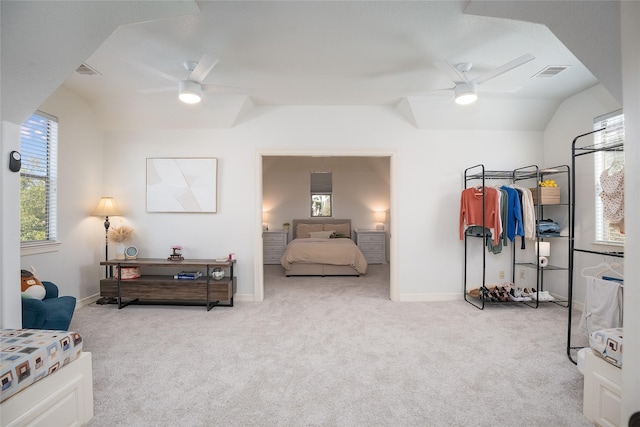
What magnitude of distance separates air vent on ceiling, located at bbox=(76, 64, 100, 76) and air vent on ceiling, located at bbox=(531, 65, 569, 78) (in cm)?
450

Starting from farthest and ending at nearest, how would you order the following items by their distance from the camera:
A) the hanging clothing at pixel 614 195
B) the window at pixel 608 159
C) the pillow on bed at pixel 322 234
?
the pillow on bed at pixel 322 234
the window at pixel 608 159
the hanging clothing at pixel 614 195

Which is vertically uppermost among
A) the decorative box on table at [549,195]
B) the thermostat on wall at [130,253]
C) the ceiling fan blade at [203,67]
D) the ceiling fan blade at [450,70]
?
the ceiling fan blade at [450,70]

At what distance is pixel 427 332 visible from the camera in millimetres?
2998

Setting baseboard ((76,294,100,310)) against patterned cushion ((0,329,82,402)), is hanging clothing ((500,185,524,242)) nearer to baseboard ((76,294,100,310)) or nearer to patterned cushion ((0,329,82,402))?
patterned cushion ((0,329,82,402))

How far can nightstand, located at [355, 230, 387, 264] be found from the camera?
23.8 feet

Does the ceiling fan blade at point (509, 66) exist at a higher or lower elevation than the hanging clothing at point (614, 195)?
higher

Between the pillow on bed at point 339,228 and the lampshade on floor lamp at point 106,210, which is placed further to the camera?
the pillow on bed at point 339,228

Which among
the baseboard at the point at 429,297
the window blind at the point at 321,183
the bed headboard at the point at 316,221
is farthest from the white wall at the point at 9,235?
the window blind at the point at 321,183

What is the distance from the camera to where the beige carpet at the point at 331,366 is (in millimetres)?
1780

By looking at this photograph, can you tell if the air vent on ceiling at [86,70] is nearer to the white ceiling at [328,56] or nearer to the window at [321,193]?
the white ceiling at [328,56]

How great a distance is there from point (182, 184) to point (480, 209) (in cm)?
393

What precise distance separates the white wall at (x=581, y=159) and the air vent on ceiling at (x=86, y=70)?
17.6 feet

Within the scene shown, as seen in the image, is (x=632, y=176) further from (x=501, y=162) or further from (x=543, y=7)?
(x=501, y=162)

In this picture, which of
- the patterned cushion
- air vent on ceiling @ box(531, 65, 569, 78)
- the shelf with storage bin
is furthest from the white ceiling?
the patterned cushion
